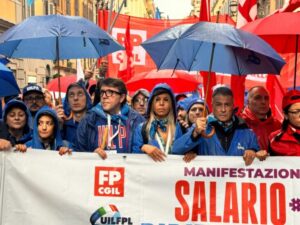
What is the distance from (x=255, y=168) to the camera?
4.25 m

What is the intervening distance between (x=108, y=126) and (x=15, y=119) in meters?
0.92

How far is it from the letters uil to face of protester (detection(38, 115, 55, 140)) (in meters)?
1.17

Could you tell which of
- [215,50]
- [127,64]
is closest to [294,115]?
[215,50]

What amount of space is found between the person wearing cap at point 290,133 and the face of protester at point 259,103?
3.70 feet

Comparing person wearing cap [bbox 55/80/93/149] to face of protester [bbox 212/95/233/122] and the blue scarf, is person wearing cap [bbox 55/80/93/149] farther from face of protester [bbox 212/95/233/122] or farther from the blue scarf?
A: face of protester [bbox 212/95/233/122]

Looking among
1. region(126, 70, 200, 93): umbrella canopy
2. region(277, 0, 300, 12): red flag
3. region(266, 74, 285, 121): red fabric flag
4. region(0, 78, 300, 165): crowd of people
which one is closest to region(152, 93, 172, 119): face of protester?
region(0, 78, 300, 165): crowd of people

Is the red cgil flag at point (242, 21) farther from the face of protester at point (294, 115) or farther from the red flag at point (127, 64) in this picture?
the red flag at point (127, 64)

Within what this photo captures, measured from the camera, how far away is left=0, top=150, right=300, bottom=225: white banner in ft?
13.9

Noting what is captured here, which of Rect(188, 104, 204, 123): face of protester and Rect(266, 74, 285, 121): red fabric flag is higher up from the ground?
Rect(266, 74, 285, 121): red fabric flag

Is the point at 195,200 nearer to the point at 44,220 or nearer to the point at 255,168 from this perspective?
the point at 255,168

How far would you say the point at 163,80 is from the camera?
9492 millimetres

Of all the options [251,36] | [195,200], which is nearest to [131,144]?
[195,200]

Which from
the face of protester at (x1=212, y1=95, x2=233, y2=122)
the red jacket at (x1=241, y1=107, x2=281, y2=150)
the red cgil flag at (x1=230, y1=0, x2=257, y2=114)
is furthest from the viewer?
the red cgil flag at (x1=230, y1=0, x2=257, y2=114)

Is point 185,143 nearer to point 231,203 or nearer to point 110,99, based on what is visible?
point 231,203
